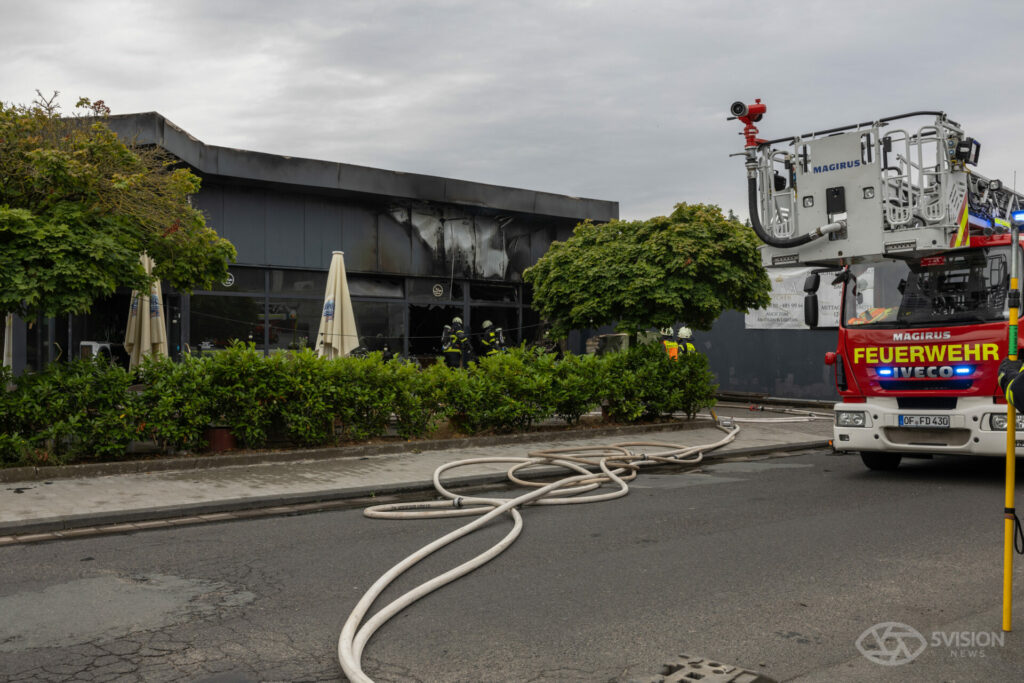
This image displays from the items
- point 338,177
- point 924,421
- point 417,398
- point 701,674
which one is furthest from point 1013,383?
point 338,177

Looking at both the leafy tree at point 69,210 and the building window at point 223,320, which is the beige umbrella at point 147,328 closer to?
the leafy tree at point 69,210

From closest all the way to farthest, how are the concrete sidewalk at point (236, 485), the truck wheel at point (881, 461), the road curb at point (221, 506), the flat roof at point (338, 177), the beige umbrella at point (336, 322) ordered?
the road curb at point (221, 506) → the concrete sidewalk at point (236, 485) → the truck wheel at point (881, 461) → the beige umbrella at point (336, 322) → the flat roof at point (338, 177)

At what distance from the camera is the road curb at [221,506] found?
24.0 ft

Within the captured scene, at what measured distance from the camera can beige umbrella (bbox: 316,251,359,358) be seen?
561 inches

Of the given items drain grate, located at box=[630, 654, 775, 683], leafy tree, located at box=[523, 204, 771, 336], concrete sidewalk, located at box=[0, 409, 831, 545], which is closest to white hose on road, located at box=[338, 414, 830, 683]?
concrete sidewalk, located at box=[0, 409, 831, 545]

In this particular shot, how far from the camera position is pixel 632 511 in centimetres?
835

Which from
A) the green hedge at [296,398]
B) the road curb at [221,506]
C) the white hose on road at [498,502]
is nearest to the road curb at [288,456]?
the green hedge at [296,398]

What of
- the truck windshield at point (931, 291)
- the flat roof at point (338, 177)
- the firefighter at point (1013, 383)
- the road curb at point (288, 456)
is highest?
the flat roof at point (338, 177)

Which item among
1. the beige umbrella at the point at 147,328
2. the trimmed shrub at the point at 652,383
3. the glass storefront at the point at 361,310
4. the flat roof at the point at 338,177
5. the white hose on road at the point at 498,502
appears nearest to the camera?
the white hose on road at the point at 498,502

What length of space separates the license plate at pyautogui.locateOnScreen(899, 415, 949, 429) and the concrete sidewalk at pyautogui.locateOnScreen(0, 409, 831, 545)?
328 centimetres

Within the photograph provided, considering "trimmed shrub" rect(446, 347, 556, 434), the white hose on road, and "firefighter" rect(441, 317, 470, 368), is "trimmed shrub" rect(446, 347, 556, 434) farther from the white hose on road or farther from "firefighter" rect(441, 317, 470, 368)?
"firefighter" rect(441, 317, 470, 368)

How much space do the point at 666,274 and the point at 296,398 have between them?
6720 mm

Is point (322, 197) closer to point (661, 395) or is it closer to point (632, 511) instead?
point (661, 395)

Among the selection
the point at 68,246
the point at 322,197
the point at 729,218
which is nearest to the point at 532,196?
the point at 322,197
